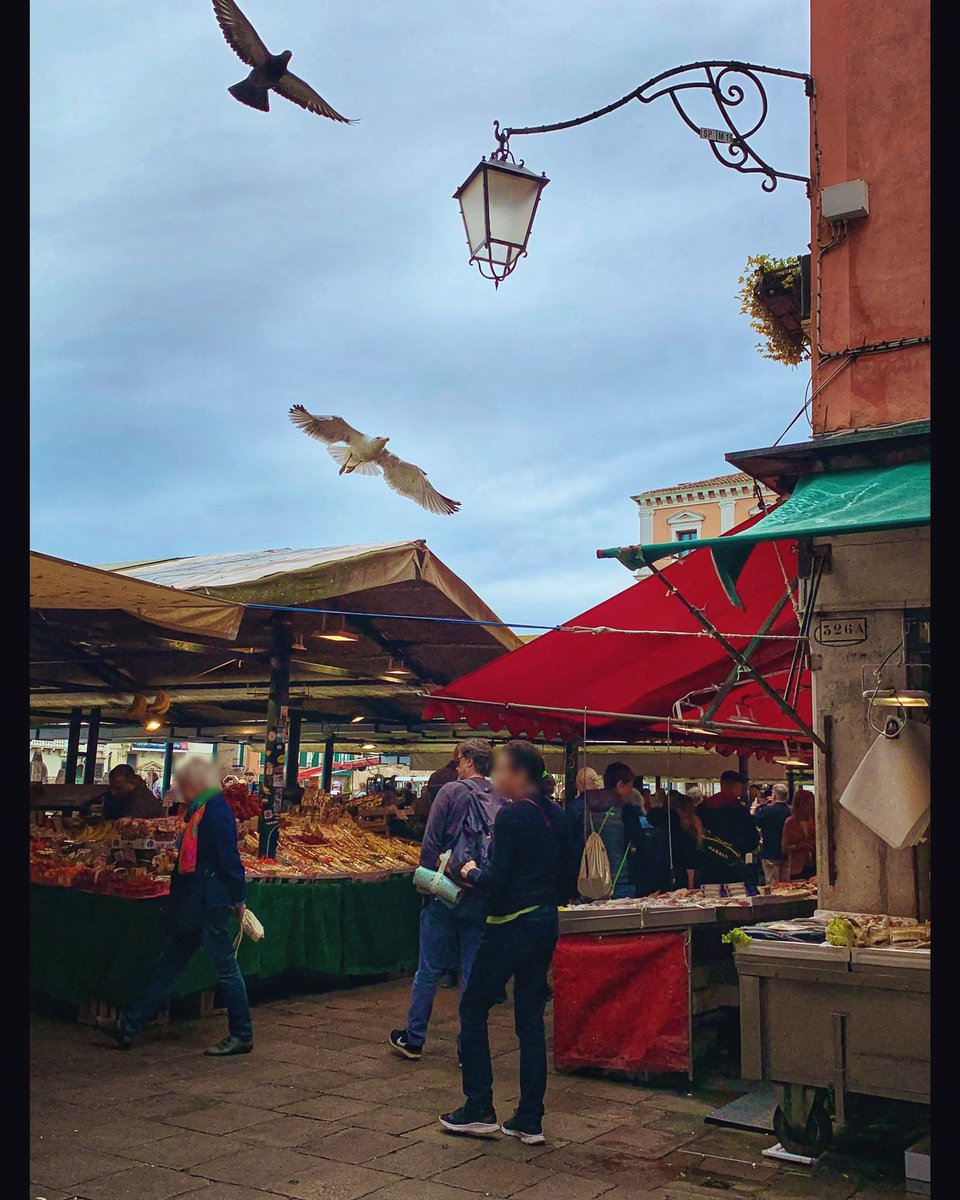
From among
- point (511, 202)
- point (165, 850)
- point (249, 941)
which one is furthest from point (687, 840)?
point (511, 202)

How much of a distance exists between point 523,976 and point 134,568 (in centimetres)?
705

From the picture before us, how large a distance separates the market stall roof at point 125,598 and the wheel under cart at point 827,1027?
4.31 metres

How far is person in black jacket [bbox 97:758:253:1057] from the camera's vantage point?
6.81 meters

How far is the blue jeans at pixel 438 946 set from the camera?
6.52m

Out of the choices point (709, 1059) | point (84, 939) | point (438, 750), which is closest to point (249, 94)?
point (84, 939)

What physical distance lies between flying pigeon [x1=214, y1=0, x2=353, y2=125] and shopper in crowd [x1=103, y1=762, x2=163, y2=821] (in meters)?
6.98

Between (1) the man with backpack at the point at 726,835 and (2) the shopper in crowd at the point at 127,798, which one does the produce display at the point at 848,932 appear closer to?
(1) the man with backpack at the point at 726,835

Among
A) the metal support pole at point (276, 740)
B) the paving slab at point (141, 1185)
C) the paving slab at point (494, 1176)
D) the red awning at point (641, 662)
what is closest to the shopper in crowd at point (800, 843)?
the red awning at point (641, 662)

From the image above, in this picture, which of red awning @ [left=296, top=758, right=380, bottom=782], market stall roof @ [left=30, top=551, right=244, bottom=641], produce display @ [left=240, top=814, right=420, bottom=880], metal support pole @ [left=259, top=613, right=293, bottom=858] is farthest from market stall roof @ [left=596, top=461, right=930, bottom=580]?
red awning @ [left=296, top=758, right=380, bottom=782]

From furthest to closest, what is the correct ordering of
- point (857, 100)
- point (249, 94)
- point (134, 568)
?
point (134, 568) → point (857, 100) → point (249, 94)

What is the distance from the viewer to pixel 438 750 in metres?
26.1

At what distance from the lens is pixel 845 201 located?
659cm

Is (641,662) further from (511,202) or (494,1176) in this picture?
(494,1176)
